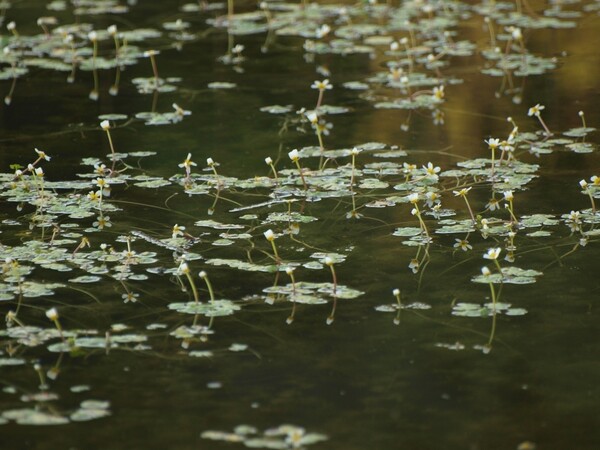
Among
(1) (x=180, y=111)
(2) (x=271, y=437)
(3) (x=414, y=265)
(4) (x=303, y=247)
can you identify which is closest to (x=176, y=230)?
(4) (x=303, y=247)

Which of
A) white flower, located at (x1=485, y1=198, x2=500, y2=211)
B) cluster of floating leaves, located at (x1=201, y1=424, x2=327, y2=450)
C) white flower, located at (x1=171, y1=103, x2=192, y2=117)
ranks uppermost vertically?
cluster of floating leaves, located at (x1=201, y1=424, x2=327, y2=450)

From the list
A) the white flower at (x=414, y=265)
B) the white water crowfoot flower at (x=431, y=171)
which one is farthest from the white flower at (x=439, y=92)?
the white flower at (x=414, y=265)

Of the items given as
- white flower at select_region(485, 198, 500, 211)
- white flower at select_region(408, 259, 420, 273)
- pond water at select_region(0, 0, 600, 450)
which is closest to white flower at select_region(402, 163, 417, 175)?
pond water at select_region(0, 0, 600, 450)

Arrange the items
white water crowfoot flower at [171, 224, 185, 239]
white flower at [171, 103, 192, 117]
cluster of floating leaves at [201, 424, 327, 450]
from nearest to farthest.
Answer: cluster of floating leaves at [201, 424, 327, 450], white water crowfoot flower at [171, 224, 185, 239], white flower at [171, 103, 192, 117]

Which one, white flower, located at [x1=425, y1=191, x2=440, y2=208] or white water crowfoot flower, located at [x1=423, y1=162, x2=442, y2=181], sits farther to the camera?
white water crowfoot flower, located at [x1=423, y1=162, x2=442, y2=181]

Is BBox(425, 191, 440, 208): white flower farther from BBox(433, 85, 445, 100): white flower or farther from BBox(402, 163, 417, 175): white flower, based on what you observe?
BBox(433, 85, 445, 100): white flower

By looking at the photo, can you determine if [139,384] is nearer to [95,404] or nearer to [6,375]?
[95,404]

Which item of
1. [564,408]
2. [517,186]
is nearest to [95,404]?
[564,408]

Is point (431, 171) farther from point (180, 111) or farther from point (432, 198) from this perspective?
point (180, 111)

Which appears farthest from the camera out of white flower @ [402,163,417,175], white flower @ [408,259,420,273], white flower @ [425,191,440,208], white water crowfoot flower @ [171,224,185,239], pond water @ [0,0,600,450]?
white flower @ [402,163,417,175]
